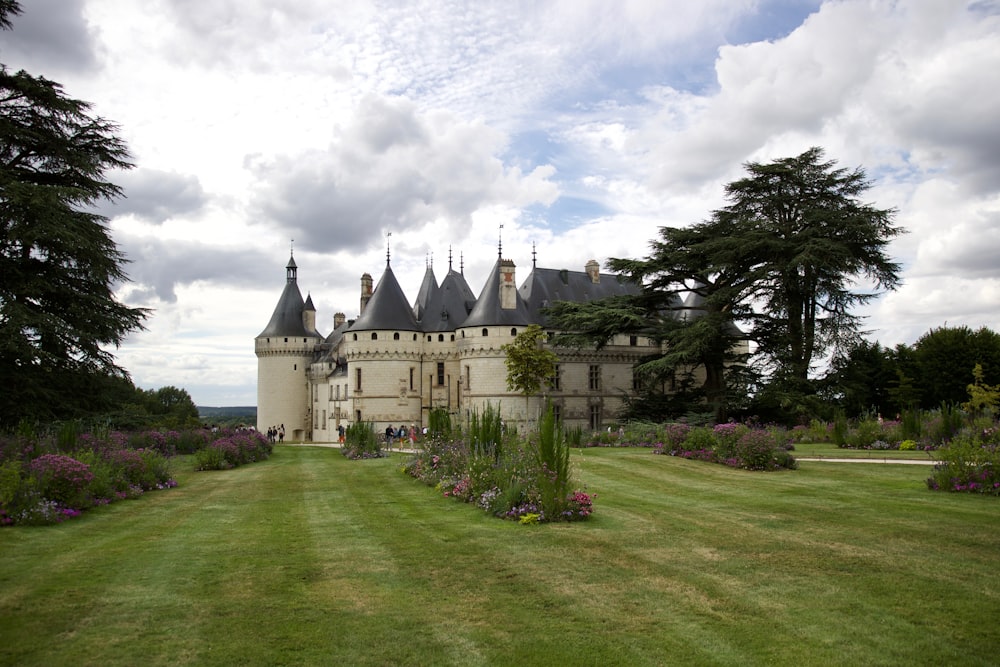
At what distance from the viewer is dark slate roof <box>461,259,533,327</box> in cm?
3856

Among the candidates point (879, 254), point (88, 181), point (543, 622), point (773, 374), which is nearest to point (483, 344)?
point (773, 374)

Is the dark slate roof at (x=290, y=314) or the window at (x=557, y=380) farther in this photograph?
the dark slate roof at (x=290, y=314)

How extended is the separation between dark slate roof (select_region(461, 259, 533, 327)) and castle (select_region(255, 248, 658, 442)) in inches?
2.2

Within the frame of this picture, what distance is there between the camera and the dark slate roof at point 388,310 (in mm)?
41250

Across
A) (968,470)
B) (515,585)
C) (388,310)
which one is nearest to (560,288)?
(388,310)

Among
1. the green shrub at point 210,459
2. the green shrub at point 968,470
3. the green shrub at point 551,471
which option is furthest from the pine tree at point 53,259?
the green shrub at point 968,470

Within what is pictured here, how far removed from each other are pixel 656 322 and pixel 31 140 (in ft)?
84.4

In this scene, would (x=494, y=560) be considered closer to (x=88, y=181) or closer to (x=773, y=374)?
(x=88, y=181)

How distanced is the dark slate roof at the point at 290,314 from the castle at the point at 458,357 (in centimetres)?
425

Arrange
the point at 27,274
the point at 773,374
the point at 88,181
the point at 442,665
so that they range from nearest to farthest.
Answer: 1. the point at 442,665
2. the point at 27,274
3. the point at 88,181
4. the point at 773,374

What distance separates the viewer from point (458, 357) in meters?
42.3

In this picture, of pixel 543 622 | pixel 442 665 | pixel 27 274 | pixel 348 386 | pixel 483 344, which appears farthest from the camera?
pixel 348 386

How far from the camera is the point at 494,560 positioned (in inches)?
312

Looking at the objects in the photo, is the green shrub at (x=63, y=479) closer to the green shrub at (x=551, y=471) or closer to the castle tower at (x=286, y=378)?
the green shrub at (x=551, y=471)
